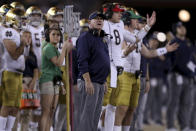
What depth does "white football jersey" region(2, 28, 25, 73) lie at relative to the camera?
9242mm

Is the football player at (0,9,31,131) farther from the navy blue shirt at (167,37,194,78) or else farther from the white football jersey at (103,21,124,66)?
the navy blue shirt at (167,37,194,78)

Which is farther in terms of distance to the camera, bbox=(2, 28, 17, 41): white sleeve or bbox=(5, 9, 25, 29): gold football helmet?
bbox=(5, 9, 25, 29): gold football helmet

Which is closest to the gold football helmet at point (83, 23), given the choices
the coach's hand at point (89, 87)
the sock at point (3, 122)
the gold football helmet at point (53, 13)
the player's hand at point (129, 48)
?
the gold football helmet at point (53, 13)

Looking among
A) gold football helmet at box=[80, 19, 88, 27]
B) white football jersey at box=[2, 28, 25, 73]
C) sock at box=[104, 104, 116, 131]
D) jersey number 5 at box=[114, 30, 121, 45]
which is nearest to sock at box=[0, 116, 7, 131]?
white football jersey at box=[2, 28, 25, 73]

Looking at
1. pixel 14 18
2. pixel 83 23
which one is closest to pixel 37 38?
pixel 14 18

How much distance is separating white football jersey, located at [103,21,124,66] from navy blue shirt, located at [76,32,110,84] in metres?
0.68

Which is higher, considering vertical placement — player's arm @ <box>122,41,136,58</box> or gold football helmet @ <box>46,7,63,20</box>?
gold football helmet @ <box>46,7,63,20</box>

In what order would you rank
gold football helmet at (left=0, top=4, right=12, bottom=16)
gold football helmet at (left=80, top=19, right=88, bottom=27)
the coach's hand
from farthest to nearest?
1. gold football helmet at (left=80, top=19, right=88, bottom=27)
2. gold football helmet at (left=0, top=4, right=12, bottom=16)
3. the coach's hand

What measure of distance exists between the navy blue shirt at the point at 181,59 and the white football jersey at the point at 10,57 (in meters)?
5.31

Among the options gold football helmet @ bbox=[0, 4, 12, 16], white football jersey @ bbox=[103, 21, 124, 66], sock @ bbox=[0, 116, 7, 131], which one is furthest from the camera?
gold football helmet @ bbox=[0, 4, 12, 16]

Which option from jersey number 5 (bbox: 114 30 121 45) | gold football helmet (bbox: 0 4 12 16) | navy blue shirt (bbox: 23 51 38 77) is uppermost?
gold football helmet (bbox: 0 4 12 16)

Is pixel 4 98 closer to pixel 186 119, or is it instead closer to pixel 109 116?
pixel 109 116

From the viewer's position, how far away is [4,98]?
365 inches

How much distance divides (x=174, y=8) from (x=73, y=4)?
1795 centimetres
